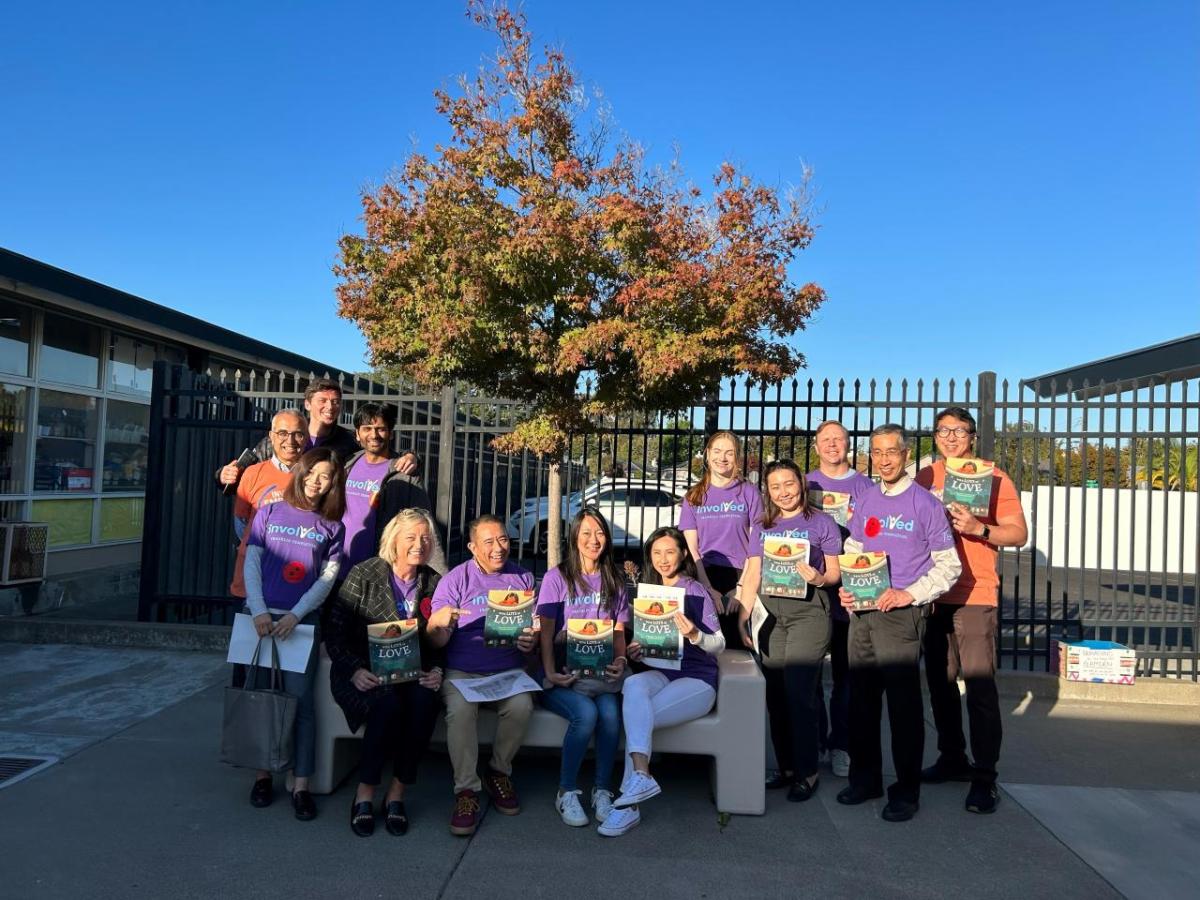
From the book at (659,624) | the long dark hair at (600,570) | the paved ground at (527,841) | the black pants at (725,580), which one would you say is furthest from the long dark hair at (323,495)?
the black pants at (725,580)

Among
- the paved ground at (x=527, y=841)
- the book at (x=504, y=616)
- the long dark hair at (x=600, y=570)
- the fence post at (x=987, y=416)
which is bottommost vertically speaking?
the paved ground at (x=527, y=841)

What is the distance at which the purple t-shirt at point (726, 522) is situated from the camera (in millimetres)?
4621

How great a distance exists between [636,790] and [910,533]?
71.0 inches

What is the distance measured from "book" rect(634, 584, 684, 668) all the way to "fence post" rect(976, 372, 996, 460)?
13.2ft

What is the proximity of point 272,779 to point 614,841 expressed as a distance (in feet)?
5.71

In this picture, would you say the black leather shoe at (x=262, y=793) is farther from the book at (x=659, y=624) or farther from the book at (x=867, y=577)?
the book at (x=867, y=577)

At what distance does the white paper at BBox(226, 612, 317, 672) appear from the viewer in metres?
3.86

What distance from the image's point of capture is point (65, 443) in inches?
390

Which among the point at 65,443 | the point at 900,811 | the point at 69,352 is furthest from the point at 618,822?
the point at 69,352

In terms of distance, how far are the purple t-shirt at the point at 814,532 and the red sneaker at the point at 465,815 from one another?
1922mm

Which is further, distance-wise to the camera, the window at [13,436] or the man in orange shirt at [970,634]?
the window at [13,436]

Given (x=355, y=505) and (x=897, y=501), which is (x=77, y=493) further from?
(x=897, y=501)

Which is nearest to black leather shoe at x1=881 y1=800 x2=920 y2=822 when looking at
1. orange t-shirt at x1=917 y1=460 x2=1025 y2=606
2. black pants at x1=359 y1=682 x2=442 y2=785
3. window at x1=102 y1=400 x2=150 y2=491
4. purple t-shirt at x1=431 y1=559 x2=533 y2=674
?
orange t-shirt at x1=917 y1=460 x2=1025 y2=606

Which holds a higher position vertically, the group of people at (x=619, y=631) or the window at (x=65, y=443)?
the window at (x=65, y=443)
